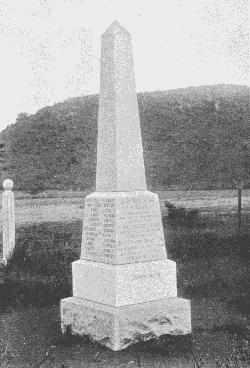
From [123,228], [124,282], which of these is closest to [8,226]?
→ [123,228]

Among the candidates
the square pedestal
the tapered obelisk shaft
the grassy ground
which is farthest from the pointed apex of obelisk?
the grassy ground

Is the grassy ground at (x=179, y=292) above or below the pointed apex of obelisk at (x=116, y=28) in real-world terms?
below

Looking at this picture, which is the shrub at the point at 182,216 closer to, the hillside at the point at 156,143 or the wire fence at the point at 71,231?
the wire fence at the point at 71,231

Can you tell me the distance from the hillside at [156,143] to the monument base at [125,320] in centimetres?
2147

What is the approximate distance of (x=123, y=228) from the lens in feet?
18.5

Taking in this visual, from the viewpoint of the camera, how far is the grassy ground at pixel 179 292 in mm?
5289

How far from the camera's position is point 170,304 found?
5641mm

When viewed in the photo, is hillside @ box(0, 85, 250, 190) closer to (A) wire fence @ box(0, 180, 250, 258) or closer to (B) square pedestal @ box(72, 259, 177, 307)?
(A) wire fence @ box(0, 180, 250, 258)

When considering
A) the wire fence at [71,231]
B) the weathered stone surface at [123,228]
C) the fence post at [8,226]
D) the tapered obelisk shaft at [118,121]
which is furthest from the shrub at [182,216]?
the tapered obelisk shaft at [118,121]

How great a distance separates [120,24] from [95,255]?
2.35 metres

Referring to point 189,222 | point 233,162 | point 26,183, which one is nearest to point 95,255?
point 189,222

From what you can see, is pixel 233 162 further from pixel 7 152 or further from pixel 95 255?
pixel 95 255

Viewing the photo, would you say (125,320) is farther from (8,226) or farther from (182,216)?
(182,216)

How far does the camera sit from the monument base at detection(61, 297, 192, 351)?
5301 mm
